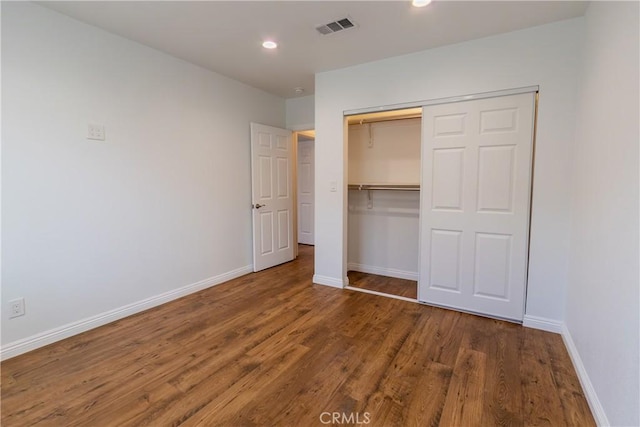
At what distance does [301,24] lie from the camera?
2529mm

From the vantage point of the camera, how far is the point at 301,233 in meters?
6.45

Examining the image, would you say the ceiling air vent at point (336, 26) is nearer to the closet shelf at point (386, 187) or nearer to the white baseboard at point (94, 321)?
the closet shelf at point (386, 187)

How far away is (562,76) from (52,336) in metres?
4.42

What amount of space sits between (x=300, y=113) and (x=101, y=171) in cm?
282

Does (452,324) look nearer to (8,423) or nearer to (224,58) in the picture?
(8,423)

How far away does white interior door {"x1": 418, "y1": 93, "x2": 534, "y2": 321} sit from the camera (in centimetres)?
266

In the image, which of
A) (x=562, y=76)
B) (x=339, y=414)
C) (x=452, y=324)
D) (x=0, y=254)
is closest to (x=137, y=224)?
(x=0, y=254)

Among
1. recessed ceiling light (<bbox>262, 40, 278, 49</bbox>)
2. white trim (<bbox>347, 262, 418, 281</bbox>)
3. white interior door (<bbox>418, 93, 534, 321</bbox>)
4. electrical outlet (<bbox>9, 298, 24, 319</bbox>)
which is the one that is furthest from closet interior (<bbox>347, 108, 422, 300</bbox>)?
electrical outlet (<bbox>9, 298, 24, 319</bbox>)

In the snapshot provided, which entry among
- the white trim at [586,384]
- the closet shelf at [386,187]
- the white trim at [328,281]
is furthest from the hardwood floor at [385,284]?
the white trim at [586,384]

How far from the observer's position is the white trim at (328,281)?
3694 mm

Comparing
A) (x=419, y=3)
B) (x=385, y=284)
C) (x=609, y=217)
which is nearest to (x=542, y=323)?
(x=609, y=217)

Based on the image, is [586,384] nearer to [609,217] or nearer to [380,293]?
[609,217]

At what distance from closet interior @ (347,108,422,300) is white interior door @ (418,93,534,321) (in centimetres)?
62

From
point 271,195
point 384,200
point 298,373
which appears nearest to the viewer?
point 298,373
